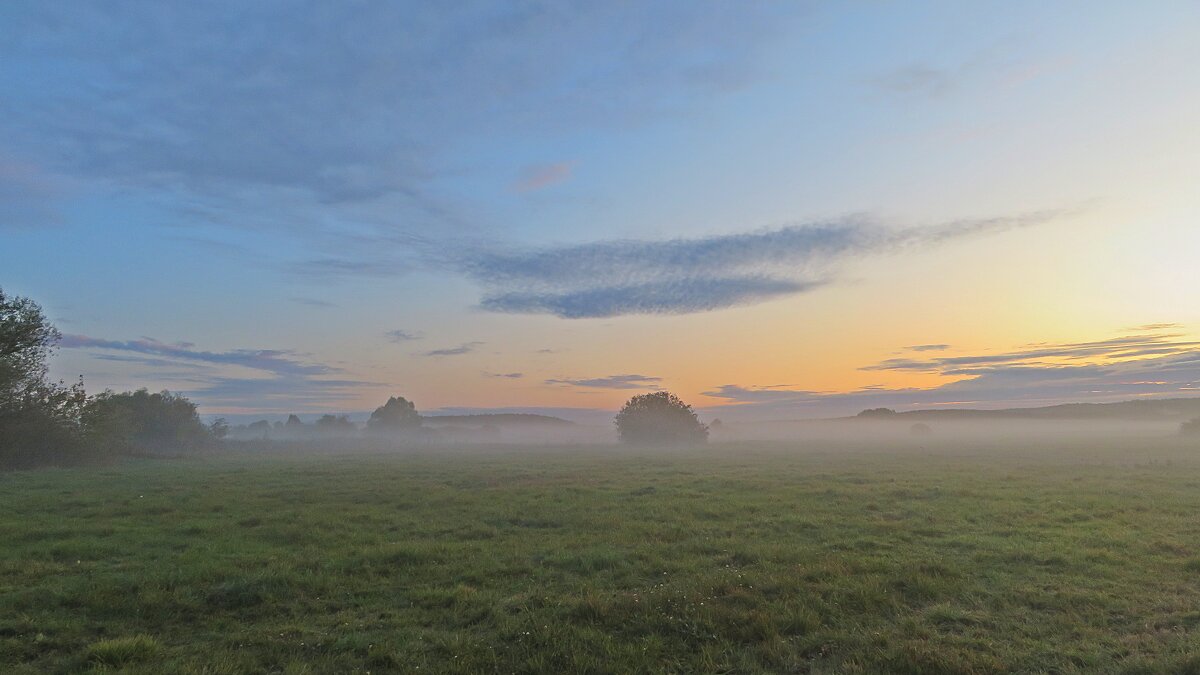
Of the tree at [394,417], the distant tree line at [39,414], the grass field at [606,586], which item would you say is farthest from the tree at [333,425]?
the grass field at [606,586]

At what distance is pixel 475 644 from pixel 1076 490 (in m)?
27.2

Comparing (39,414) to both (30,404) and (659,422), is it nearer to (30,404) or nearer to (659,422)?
(30,404)

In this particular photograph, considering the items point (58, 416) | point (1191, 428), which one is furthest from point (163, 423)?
point (1191, 428)

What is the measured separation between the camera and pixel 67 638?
26.3 feet

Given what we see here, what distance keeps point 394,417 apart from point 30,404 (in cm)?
10897

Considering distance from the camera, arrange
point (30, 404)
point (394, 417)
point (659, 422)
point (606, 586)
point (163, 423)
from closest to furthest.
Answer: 1. point (606, 586)
2. point (30, 404)
3. point (163, 423)
4. point (659, 422)
5. point (394, 417)

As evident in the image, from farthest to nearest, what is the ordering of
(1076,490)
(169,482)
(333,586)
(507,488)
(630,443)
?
1. (630,443)
2. (169,482)
3. (507,488)
4. (1076,490)
5. (333,586)

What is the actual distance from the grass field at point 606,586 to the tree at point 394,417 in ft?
414

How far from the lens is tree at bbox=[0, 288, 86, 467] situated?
112ft

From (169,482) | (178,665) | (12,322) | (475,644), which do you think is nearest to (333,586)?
(178,665)

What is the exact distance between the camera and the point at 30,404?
3650cm

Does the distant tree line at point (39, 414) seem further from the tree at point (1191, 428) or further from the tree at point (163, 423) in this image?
the tree at point (1191, 428)

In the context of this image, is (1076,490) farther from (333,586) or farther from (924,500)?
(333,586)

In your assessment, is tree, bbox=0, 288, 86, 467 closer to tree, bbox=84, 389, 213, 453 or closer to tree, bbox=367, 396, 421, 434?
tree, bbox=84, 389, 213, 453
